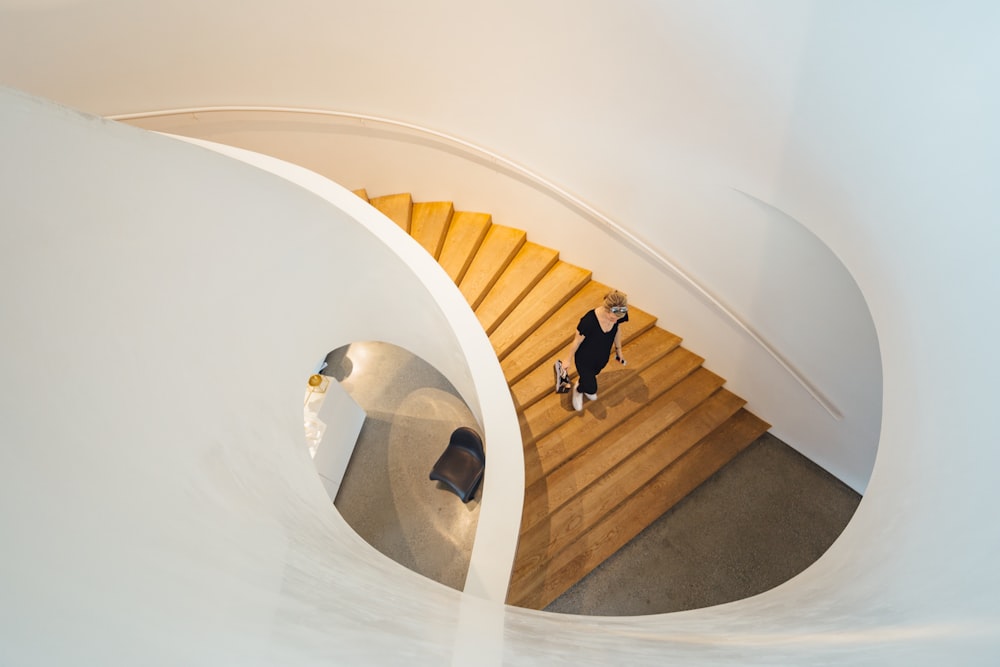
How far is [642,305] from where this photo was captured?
20.4 feet

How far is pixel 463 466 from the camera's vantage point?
5773 millimetres

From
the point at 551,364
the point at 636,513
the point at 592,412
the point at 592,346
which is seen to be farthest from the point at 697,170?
the point at 636,513

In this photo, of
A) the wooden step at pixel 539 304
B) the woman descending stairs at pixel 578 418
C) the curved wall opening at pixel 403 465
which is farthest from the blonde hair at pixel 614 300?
the curved wall opening at pixel 403 465

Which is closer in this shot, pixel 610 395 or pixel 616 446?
pixel 616 446

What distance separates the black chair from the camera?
5.71 meters

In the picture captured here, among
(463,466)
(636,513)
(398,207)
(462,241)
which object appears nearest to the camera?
(636,513)

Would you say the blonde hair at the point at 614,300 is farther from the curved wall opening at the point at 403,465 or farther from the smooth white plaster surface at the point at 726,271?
the curved wall opening at the point at 403,465

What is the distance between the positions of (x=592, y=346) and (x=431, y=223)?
3161 mm

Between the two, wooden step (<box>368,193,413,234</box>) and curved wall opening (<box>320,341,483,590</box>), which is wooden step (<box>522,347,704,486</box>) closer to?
curved wall opening (<box>320,341,483,590</box>)

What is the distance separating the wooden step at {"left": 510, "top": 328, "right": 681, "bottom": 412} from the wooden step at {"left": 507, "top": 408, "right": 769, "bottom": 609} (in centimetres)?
114

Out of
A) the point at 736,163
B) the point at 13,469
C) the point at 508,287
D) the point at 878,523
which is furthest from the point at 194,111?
the point at 878,523

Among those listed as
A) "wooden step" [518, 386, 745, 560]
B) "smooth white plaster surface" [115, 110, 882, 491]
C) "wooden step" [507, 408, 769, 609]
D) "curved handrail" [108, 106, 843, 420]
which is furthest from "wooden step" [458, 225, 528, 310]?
"wooden step" [507, 408, 769, 609]

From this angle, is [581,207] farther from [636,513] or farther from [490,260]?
[636,513]

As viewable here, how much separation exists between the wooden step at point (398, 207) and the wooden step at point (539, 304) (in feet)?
6.56
